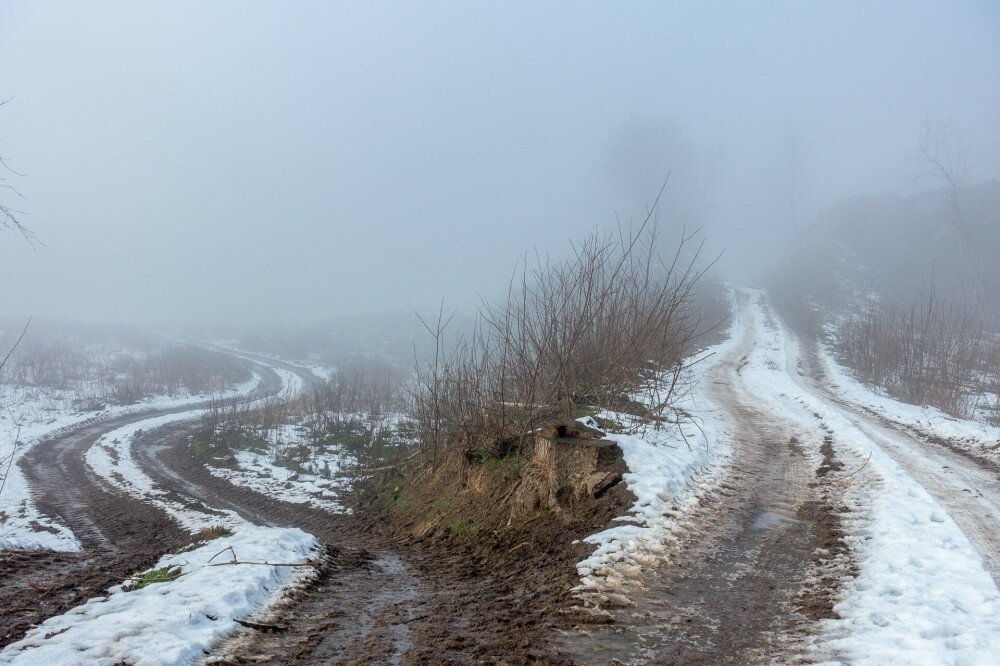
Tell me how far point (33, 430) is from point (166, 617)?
70.1ft

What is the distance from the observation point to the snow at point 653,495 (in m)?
5.04

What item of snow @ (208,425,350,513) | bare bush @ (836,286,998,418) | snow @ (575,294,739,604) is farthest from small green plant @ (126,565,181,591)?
bare bush @ (836,286,998,418)

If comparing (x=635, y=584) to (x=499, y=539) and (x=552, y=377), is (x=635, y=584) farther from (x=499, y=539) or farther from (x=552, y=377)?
(x=552, y=377)

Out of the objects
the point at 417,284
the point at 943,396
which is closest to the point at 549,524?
the point at 943,396

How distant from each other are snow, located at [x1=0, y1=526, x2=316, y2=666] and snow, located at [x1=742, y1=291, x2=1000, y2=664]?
440cm

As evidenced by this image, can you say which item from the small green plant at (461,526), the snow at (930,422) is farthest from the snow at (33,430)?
the snow at (930,422)

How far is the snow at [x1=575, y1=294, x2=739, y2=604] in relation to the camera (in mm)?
5043

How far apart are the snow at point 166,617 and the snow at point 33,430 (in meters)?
4.42

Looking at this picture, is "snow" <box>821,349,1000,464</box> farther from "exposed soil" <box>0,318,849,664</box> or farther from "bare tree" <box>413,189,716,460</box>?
"bare tree" <box>413,189,716,460</box>

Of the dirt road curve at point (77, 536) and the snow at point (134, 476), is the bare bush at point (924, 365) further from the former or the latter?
the dirt road curve at point (77, 536)

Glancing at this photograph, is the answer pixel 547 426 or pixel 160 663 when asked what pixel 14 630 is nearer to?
pixel 160 663

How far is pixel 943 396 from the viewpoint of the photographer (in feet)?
56.3

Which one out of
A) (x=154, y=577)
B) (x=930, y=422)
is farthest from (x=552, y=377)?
(x=930, y=422)

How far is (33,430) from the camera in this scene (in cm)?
1983
